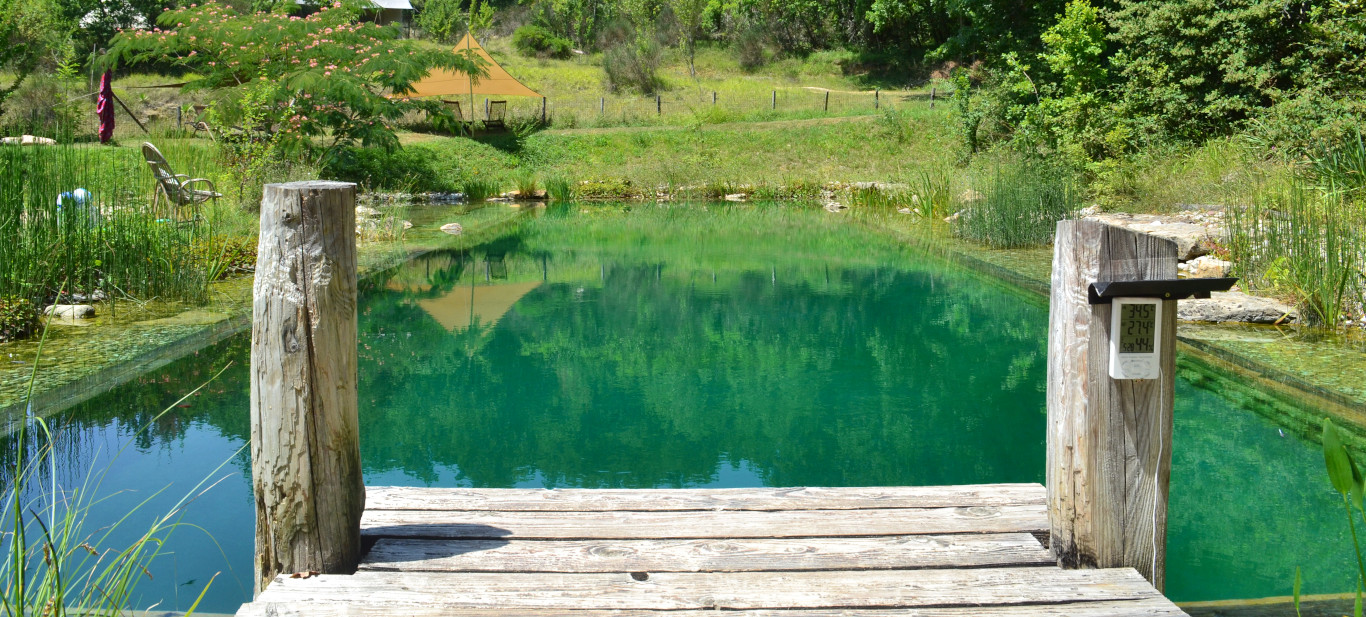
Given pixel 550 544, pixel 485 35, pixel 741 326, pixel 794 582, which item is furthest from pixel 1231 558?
pixel 485 35

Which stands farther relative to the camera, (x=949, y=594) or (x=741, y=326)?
(x=741, y=326)

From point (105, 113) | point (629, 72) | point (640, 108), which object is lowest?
point (105, 113)

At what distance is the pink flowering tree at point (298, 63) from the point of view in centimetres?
1286

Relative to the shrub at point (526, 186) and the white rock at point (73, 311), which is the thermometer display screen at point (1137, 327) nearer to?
the white rock at point (73, 311)

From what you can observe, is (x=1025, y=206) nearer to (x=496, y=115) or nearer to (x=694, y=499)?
(x=694, y=499)

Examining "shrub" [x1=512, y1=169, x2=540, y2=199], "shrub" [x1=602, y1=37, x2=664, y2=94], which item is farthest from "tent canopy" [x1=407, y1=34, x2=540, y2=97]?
"shrub" [x1=602, y1=37, x2=664, y2=94]

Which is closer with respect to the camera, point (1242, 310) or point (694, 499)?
point (694, 499)

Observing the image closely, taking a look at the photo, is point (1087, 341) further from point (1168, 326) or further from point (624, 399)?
point (624, 399)

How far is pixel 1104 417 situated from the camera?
197cm

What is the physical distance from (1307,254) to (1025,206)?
12.8ft

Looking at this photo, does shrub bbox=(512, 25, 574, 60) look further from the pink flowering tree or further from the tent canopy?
the pink flowering tree

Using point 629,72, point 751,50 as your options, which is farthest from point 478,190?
point 751,50

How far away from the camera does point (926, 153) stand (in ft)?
58.3

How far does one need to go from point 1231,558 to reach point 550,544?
201 cm
